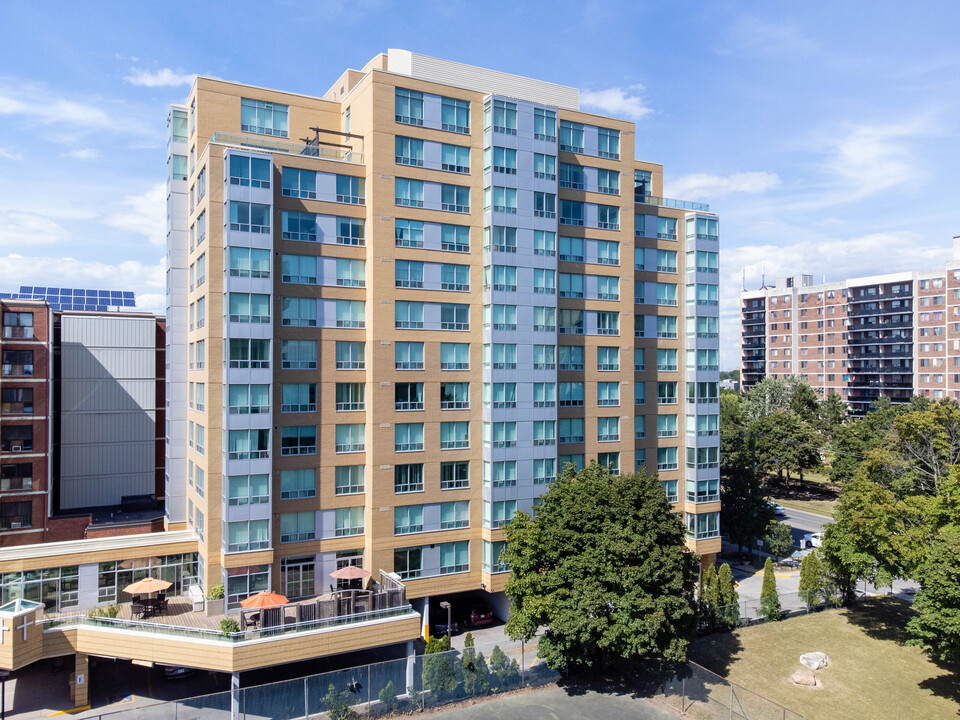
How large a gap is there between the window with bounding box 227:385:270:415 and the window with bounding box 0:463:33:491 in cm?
2395

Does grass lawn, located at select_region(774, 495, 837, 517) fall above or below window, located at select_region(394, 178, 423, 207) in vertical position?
below

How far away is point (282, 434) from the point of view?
133 ft

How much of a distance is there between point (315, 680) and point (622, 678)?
677 inches

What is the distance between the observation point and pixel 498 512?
44.0 m

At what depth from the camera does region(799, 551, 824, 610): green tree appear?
4891 centimetres

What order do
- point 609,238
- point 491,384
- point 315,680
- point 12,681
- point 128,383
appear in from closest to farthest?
point 315,680 → point 12,681 → point 491,384 → point 609,238 → point 128,383

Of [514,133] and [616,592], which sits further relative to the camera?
[514,133]

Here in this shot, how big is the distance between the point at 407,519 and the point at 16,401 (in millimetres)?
32779

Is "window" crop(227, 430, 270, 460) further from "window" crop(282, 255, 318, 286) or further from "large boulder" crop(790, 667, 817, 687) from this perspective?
"large boulder" crop(790, 667, 817, 687)

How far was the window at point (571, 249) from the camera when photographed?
47.8m

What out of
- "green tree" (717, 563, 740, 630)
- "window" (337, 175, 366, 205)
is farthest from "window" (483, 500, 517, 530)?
"window" (337, 175, 366, 205)

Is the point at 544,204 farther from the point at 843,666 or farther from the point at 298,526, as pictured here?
the point at 843,666

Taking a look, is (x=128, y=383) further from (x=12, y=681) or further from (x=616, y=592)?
(x=616, y=592)

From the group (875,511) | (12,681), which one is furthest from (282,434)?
(875,511)
